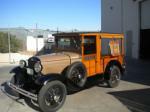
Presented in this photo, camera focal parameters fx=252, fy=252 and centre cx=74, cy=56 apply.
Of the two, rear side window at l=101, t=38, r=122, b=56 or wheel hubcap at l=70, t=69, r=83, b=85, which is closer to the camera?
wheel hubcap at l=70, t=69, r=83, b=85

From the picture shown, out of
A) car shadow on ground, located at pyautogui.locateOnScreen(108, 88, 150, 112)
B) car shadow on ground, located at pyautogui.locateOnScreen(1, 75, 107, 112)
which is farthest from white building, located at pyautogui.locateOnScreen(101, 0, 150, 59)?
car shadow on ground, located at pyautogui.locateOnScreen(108, 88, 150, 112)

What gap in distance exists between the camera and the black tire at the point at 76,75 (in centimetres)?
729

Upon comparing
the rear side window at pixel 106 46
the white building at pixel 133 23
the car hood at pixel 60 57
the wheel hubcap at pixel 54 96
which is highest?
the white building at pixel 133 23

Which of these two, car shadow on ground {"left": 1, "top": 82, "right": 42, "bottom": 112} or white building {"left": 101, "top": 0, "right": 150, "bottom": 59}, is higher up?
white building {"left": 101, "top": 0, "right": 150, "bottom": 59}

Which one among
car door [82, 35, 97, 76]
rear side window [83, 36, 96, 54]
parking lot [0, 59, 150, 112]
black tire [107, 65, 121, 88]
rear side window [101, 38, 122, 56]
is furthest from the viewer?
black tire [107, 65, 121, 88]

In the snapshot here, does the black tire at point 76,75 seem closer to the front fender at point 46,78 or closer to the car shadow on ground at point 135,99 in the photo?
the front fender at point 46,78

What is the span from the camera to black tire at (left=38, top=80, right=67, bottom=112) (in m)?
6.41

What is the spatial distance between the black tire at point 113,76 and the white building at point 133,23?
10.8 metres

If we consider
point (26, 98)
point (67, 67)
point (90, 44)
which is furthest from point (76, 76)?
point (26, 98)

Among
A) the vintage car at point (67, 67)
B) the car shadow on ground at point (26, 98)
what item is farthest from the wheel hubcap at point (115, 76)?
the car shadow on ground at point (26, 98)

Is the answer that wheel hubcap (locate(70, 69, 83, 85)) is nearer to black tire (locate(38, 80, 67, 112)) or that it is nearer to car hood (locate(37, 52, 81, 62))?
car hood (locate(37, 52, 81, 62))

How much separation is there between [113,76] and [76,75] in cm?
222

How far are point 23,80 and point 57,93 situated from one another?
116 cm

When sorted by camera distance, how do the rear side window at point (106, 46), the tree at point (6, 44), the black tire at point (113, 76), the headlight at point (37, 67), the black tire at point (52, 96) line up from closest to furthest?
the black tire at point (52, 96)
the headlight at point (37, 67)
the rear side window at point (106, 46)
the black tire at point (113, 76)
the tree at point (6, 44)
